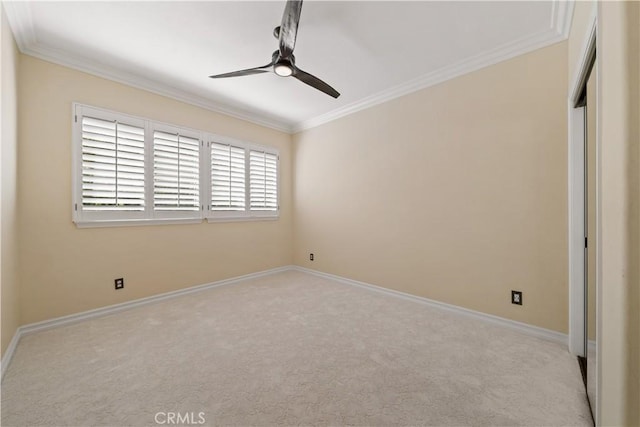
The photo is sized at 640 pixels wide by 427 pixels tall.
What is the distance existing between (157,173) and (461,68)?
3.62 m

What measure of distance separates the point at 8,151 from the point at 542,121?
14.2ft

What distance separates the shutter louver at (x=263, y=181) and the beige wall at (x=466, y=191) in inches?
41.7

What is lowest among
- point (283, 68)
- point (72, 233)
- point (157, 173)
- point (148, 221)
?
point (72, 233)

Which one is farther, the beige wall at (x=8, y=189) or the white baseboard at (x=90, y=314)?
the white baseboard at (x=90, y=314)

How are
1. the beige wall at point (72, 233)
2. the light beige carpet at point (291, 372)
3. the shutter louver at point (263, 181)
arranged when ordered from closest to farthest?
the light beige carpet at point (291, 372) < the beige wall at point (72, 233) < the shutter louver at point (263, 181)

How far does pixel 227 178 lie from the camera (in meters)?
3.81

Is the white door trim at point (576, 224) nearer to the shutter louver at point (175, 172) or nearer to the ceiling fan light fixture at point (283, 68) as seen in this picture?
the ceiling fan light fixture at point (283, 68)

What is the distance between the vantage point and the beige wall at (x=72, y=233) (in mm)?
2334

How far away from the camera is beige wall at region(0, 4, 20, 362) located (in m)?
1.80

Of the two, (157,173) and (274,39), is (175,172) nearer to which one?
(157,173)

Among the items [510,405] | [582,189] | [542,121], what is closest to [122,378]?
[510,405]

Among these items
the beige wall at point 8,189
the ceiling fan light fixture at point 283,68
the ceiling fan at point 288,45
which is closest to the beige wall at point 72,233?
the beige wall at point 8,189

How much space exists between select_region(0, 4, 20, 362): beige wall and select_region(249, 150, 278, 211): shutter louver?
8.06ft

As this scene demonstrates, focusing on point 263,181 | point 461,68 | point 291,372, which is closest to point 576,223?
point 461,68
